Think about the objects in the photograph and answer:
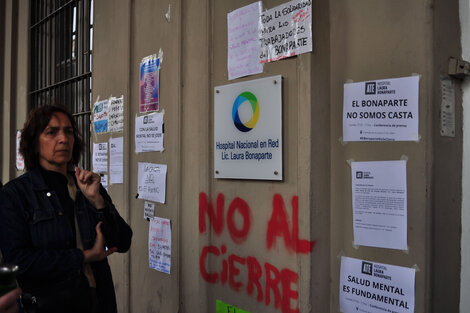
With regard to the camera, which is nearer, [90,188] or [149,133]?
[90,188]

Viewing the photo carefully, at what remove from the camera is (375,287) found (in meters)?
2.16

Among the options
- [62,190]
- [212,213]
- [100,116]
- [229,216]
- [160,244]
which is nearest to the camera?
[62,190]

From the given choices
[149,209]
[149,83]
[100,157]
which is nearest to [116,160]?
[100,157]

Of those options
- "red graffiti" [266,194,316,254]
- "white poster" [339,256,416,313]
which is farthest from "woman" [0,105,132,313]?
"white poster" [339,256,416,313]

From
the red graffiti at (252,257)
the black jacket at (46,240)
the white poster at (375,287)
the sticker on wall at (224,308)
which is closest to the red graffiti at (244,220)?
the red graffiti at (252,257)

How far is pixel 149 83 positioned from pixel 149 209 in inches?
41.6

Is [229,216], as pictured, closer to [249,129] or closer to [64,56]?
[249,129]

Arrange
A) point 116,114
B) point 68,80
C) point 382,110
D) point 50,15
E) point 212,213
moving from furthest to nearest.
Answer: point 50,15, point 68,80, point 116,114, point 212,213, point 382,110

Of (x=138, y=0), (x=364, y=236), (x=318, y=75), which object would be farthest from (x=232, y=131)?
(x=138, y=0)

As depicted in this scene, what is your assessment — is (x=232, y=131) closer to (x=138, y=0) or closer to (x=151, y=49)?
(x=151, y=49)

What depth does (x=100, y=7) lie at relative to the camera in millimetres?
4457

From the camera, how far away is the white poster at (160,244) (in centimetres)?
343

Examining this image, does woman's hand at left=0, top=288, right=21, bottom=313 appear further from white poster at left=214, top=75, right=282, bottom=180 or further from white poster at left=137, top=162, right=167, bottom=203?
white poster at left=137, top=162, right=167, bottom=203

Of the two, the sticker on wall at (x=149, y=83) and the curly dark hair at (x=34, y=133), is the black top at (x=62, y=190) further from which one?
the sticker on wall at (x=149, y=83)
